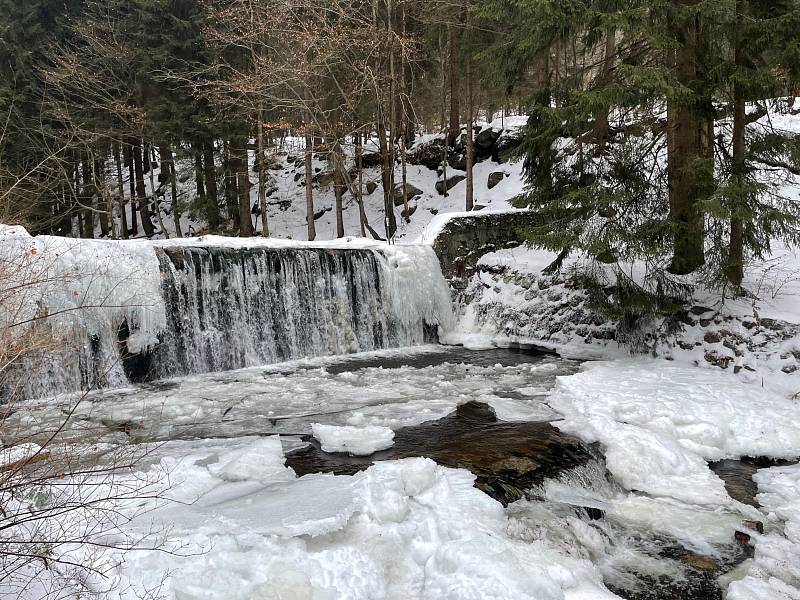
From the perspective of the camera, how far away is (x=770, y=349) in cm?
656

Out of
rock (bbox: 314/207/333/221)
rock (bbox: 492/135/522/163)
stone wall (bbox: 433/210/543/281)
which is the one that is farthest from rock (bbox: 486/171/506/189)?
stone wall (bbox: 433/210/543/281)

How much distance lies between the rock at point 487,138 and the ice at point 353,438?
15.8 m

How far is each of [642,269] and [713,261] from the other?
6.64ft

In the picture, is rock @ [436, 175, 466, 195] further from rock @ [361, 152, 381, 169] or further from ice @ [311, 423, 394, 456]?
ice @ [311, 423, 394, 456]

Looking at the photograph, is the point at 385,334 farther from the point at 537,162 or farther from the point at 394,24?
the point at 394,24

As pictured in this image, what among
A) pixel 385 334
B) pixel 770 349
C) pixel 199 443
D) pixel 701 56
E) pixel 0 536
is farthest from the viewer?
pixel 385 334

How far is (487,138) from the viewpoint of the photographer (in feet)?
61.4

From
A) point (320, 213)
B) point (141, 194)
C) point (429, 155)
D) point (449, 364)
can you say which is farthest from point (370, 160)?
point (449, 364)

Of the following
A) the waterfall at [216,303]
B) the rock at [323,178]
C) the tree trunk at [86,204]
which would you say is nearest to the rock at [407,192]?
the rock at [323,178]

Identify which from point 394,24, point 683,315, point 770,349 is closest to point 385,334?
point 683,315

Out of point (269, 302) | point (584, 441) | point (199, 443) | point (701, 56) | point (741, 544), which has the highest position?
point (701, 56)

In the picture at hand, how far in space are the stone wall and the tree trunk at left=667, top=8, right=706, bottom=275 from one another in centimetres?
363

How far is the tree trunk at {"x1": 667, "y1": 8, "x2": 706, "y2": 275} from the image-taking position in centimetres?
682

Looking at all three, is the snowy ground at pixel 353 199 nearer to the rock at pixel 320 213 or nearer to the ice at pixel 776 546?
the rock at pixel 320 213
